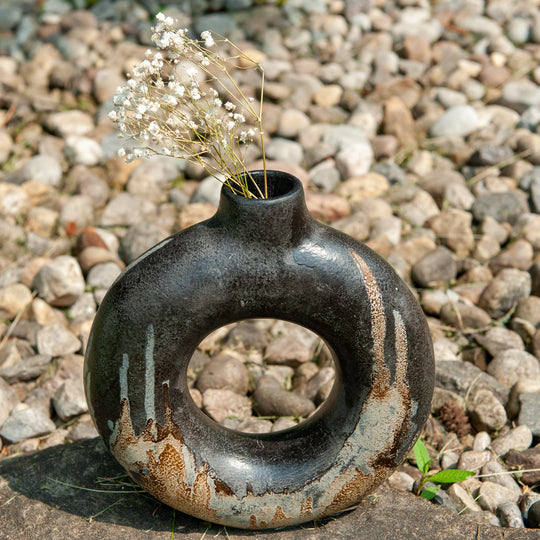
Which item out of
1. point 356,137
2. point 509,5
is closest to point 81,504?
point 356,137

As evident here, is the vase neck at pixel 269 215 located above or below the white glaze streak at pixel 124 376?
above

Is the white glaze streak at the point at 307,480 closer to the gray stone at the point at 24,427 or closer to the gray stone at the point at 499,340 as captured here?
the gray stone at the point at 24,427

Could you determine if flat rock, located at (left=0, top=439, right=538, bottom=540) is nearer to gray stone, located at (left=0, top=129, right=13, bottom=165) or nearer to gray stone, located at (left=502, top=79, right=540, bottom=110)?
gray stone, located at (left=0, top=129, right=13, bottom=165)

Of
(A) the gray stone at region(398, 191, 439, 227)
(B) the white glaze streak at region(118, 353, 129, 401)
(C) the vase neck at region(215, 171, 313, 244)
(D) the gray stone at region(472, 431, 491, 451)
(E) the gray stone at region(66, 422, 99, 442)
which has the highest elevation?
(C) the vase neck at region(215, 171, 313, 244)

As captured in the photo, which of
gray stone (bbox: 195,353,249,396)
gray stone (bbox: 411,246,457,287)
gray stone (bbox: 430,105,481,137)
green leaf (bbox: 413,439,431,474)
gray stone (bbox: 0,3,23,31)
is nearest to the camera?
green leaf (bbox: 413,439,431,474)

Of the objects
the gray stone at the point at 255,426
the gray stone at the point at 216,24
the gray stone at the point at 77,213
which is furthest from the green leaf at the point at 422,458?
the gray stone at the point at 216,24

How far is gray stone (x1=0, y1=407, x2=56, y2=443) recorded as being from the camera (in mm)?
2875

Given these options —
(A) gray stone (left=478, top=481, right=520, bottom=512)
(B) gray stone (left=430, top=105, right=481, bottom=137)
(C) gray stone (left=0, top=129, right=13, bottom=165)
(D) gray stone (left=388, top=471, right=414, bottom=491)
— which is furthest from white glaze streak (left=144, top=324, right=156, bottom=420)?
(B) gray stone (left=430, top=105, right=481, bottom=137)

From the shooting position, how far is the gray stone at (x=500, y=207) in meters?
4.19

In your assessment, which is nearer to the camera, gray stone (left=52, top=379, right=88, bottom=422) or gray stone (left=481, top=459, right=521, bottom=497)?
gray stone (left=481, top=459, right=521, bottom=497)

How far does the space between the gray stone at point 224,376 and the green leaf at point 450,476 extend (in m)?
0.95

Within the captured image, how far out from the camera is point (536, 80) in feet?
17.6

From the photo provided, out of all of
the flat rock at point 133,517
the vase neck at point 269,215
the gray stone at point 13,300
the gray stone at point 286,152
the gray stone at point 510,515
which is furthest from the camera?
the gray stone at point 286,152

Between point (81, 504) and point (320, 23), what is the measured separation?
4.72 metres
